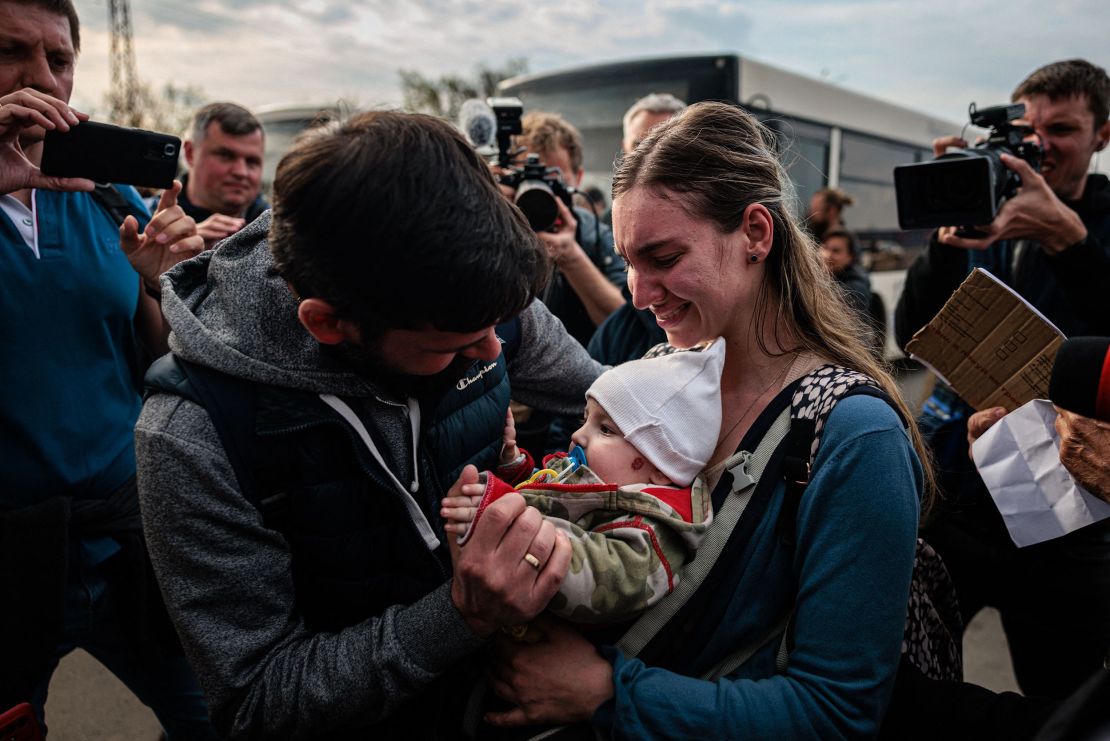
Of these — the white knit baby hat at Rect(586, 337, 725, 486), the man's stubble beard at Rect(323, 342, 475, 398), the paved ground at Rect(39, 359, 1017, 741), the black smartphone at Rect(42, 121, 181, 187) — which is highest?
the black smartphone at Rect(42, 121, 181, 187)

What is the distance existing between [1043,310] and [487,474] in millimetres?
2172

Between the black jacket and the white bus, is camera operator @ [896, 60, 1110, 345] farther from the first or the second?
the white bus

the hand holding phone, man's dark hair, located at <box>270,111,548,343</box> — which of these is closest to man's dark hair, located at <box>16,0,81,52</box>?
the hand holding phone

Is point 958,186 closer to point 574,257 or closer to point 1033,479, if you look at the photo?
point 1033,479

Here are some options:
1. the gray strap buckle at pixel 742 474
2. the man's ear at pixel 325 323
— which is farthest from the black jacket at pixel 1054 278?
the man's ear at pixel 325 323

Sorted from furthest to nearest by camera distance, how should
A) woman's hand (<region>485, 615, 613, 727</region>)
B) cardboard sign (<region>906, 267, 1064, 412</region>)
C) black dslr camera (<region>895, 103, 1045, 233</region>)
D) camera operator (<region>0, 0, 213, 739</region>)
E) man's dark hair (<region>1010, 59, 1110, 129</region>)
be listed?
1. man's dark hair (<region>1010, 59, 1110, 129</region>)
2. black dslr camera (<region>895, 103, 1045, 233</region>)
3. cardboard sign (<region>906, 267, 1064, 412</region>)
4. camera operator (<region>0, 0, 213, 739</region>)
5. woman's hand (<region>485, 615, 613, 727</region>)

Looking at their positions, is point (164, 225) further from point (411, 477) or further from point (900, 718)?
point (900, 718)

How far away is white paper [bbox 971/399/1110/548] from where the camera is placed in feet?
5.44

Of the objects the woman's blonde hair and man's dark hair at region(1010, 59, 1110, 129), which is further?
man's dark hair at region(1010, 59, 1110, 129)

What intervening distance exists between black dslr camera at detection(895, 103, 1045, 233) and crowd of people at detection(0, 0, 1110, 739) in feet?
2.67

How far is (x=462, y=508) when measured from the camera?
1.22 metres

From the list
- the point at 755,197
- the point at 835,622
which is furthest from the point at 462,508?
the point at 755,197

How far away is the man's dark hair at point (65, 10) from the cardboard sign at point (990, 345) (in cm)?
244

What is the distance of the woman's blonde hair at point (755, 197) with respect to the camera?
1536mm
